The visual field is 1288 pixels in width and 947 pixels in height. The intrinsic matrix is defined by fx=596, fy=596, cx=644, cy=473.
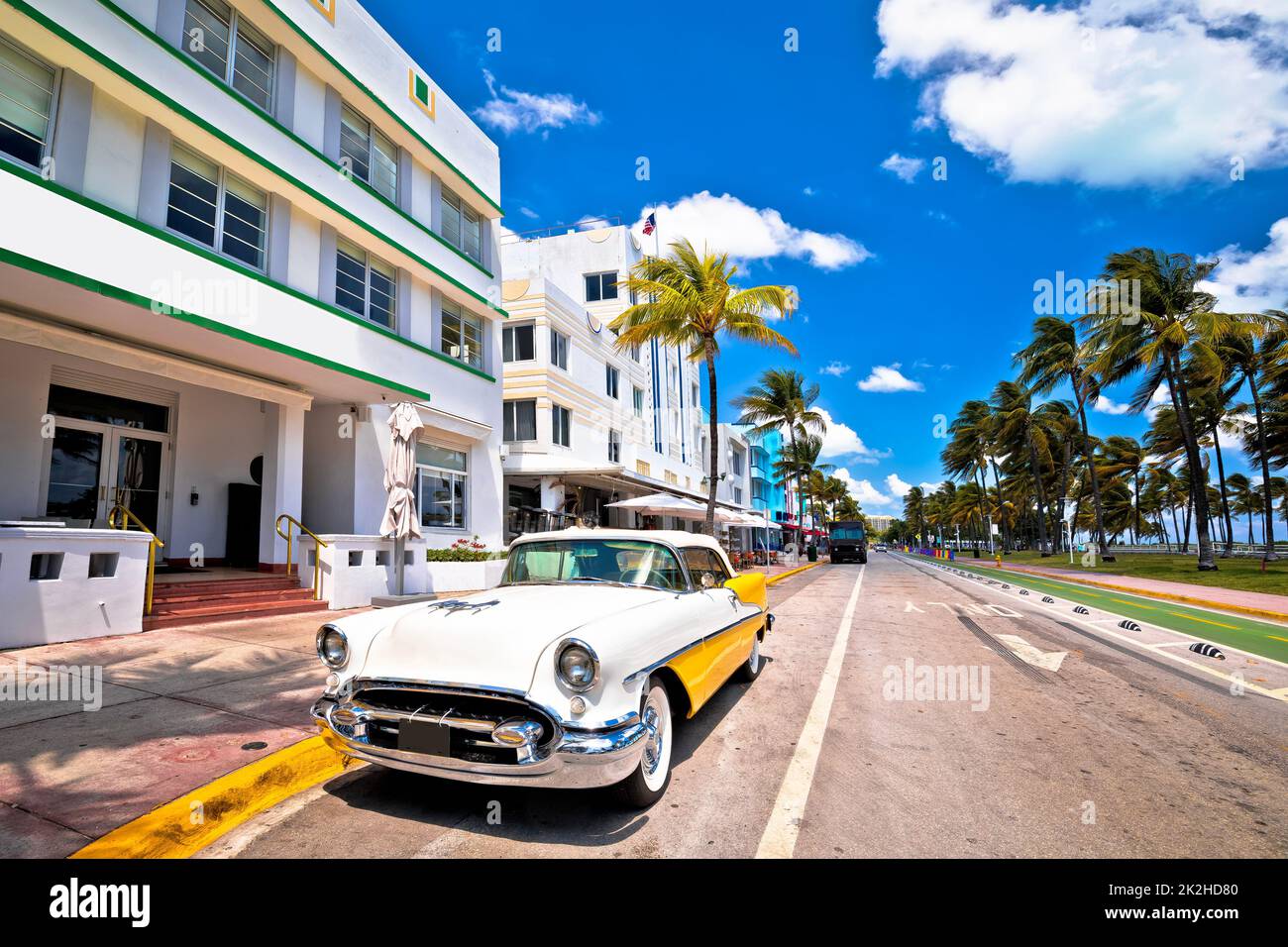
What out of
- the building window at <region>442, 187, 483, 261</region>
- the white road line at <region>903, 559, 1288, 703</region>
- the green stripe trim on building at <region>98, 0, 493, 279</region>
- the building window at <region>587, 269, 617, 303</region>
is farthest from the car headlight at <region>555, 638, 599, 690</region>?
the building window at <region>587, 269, 617, 303</region>

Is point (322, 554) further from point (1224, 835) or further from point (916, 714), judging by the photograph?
point (1224, 835)

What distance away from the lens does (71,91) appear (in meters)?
7.85

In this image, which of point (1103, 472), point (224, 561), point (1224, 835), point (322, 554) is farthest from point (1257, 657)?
point (1103, 472)

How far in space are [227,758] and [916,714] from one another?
490 cm

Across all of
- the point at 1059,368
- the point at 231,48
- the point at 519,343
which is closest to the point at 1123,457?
the point at 1059,368

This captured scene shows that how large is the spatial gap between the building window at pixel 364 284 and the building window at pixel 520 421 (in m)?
7.29

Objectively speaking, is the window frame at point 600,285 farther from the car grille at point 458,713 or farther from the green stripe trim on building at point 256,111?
the car grille at point 458,713

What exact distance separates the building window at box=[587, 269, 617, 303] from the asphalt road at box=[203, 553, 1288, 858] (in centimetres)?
2555

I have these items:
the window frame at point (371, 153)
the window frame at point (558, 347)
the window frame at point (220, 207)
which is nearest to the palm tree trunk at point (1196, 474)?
the window frame at point (558, 347)

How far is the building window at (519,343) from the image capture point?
20.9 m

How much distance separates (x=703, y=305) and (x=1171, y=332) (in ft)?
61.7

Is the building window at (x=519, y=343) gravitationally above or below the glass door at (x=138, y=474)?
above

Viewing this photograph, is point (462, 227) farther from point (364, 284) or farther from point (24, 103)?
point (24, 103)

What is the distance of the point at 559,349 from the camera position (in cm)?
2198
